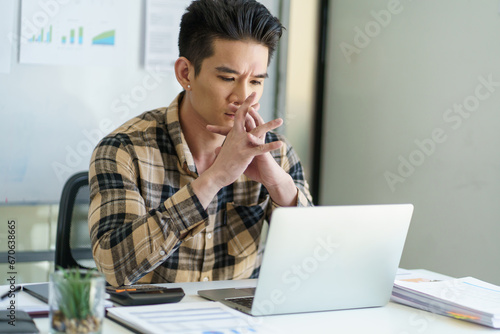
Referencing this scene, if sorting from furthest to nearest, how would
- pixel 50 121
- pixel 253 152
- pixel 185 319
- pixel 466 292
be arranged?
pixel 50 121
pixel 253 152
pixel 466 292
pixel 185 319

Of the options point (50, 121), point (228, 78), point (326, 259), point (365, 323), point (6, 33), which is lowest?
point (365, 323)

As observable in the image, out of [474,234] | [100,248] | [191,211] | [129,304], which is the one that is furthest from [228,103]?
[474,234]

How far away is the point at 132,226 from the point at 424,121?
1.19 m

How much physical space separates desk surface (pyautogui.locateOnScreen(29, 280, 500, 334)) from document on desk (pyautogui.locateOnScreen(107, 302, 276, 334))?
2cm

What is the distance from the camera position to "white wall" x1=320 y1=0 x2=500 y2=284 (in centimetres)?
193

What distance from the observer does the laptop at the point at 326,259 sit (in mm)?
1063

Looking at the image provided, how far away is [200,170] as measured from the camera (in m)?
1.70

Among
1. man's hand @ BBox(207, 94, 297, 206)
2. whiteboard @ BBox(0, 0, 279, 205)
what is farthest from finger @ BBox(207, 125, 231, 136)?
whiteboard @ BBox(0, 0, 279, 205)

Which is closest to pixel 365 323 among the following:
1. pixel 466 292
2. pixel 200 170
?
pixel 466 292

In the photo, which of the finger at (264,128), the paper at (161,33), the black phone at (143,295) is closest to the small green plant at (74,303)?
the black phone at (143,295)

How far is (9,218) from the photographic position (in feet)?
7.43

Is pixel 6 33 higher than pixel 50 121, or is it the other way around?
pixel 6 33

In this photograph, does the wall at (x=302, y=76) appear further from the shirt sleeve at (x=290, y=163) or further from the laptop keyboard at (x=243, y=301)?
the laptop keyboard at (x=243, y=301)

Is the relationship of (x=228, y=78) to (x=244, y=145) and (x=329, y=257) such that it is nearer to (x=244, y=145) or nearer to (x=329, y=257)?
(x=244, y=145)
